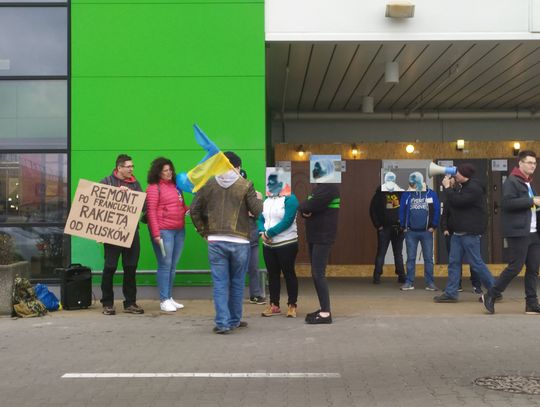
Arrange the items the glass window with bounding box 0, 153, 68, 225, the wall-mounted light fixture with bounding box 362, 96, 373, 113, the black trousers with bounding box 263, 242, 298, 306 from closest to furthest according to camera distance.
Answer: the black trousers with bounding box 263, 242, 298, 306 → the glass window with bounding box 0, 153, 68, 225 → the wall-mounted light fixture with bounding box 362, 96, 373, 113

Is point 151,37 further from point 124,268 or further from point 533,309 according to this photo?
point 533,309

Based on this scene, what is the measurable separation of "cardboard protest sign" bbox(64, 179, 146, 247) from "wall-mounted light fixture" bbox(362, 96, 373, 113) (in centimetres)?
634

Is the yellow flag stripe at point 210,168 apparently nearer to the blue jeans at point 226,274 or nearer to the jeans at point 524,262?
the blue jeans at point 226,274

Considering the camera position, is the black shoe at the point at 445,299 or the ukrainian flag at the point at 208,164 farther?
the black shoe at the point at 445,299

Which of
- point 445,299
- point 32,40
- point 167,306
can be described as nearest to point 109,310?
point 167,306

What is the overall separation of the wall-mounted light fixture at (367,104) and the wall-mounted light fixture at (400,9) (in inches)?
162

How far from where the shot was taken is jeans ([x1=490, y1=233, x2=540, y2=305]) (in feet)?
24.0

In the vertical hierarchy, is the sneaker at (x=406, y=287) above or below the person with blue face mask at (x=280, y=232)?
below

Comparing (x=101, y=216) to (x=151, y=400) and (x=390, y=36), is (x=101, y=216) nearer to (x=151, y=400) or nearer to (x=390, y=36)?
(x=151, y=400)

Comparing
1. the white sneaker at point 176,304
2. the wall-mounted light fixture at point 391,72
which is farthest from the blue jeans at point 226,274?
the wall-mounted light fixture at point 391,72

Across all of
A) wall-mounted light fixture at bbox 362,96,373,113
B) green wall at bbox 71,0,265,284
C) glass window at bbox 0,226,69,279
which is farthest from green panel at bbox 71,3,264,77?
wall-mounted light fixture at bbox 362,96,373,113

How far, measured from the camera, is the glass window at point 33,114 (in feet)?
29.0

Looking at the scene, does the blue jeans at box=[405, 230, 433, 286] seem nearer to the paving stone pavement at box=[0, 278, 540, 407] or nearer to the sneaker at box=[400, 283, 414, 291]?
the sneaker at box=[400, 283, 414, 291]

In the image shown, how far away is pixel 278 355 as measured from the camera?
5777mm
